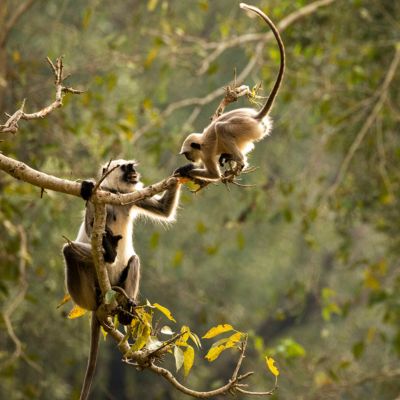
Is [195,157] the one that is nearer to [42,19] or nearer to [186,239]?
[42,19]

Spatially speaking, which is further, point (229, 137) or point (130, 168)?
point (130, 168)

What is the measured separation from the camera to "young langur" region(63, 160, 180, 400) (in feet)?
16.0

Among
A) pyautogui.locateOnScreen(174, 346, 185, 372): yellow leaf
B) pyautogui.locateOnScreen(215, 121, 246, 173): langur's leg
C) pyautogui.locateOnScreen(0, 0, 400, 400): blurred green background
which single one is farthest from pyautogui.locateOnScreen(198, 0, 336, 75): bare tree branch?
pyautogui.locateOnScreen(174, 346, 185, 372): yellow leaf

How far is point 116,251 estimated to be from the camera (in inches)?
189

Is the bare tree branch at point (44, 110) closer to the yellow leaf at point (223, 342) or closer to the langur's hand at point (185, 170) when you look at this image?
the langur's hand at point (185, 170)

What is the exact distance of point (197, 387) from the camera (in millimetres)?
16938

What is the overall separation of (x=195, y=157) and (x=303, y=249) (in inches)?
672

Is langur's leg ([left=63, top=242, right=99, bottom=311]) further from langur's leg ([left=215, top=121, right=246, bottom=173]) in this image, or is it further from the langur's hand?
langur's leg ([left=215, top=121, right=246, bottom=173])

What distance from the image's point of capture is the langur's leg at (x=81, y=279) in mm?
5004

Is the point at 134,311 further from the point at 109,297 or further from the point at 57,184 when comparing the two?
the point at 57,184

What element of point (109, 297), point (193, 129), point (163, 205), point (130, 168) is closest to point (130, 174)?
point (130, 168)

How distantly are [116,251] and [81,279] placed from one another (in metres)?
0.35

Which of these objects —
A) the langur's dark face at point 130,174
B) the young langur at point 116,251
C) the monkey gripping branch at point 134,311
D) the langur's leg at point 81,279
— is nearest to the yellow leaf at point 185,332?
the monkey gripping branch at point 134,311

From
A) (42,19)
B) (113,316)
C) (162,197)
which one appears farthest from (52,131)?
(42,19)
